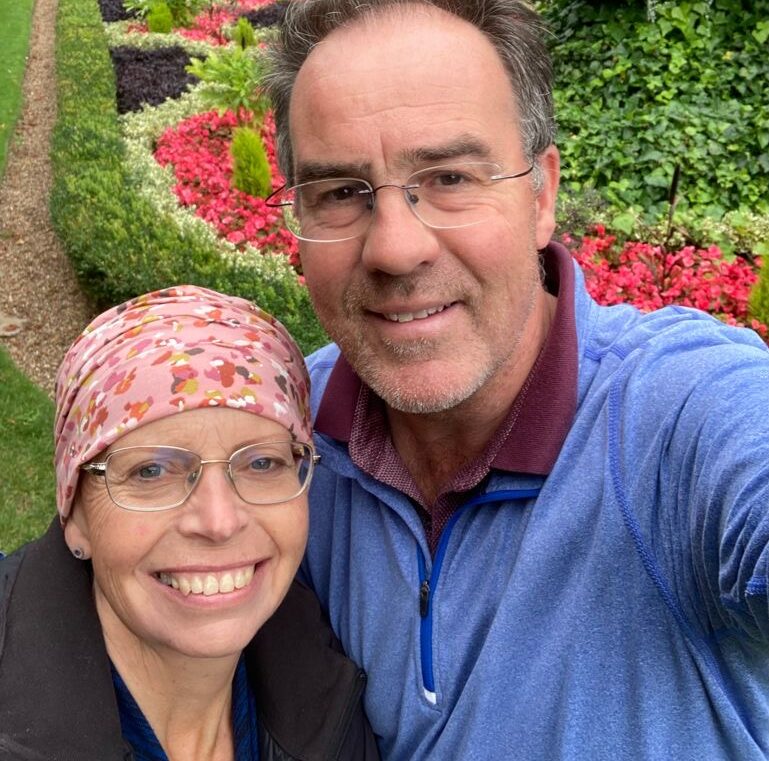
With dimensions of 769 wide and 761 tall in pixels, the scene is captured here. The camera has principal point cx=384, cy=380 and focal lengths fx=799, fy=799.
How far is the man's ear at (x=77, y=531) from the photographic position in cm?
180

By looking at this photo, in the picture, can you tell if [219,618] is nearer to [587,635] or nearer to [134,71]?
[587,635]

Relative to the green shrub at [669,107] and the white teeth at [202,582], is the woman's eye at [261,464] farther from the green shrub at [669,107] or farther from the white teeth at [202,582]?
the green shrub at [669,107]

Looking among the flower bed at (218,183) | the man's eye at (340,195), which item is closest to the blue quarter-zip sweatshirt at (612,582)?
the man's eye at (340,195)

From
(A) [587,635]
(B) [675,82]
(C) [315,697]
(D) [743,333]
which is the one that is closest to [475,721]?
(A) [587,635]

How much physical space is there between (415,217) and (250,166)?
236 inches

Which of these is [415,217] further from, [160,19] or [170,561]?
[160,19]

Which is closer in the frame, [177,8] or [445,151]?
[445,151]

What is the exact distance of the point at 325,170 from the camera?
1786 millimetres

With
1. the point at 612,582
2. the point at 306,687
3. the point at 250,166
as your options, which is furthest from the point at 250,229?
the point at 612,582

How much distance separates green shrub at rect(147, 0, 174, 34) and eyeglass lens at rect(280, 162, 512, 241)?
48.0 ft

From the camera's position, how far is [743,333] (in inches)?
64.7

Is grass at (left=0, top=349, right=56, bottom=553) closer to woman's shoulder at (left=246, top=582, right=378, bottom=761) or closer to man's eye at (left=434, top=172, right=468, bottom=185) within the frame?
woman's shoulder at (left=246, top=582, right=378, bottom=761)

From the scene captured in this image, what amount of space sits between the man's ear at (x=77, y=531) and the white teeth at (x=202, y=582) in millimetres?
209

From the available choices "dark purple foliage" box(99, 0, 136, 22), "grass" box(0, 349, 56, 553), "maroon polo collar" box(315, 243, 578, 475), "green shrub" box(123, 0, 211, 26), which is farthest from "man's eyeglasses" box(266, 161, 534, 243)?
"dark purple foliage" box(99, 0, 136, 22)
